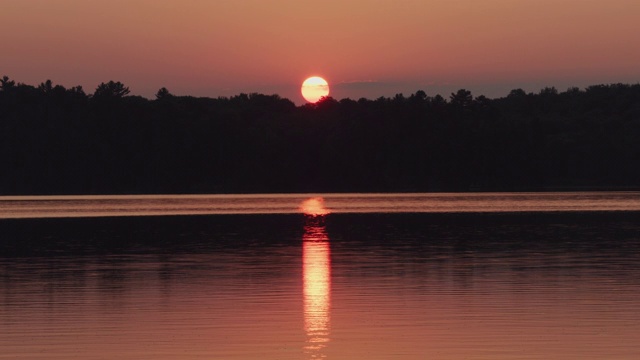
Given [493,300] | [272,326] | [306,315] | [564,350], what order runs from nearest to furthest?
[564,350] → [272,326] → [306,315] → [493,300]

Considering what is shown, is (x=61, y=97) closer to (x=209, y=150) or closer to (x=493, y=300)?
(x=209, y=150)

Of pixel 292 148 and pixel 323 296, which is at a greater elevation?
pixel 292 148

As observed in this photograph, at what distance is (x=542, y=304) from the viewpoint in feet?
82.6

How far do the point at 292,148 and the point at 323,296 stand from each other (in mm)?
143241

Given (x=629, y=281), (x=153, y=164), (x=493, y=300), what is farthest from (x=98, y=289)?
(x=153, y=164)

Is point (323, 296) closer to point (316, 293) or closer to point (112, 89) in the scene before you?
point (316, 293)

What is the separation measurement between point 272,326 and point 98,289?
25.5 feet

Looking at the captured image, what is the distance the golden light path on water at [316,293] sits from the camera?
20.7 m

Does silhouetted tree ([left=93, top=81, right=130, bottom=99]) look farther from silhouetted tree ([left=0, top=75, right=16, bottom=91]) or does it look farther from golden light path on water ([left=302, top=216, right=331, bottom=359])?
golden light path on water ([left=302, top=216, right=331, bottom=359])

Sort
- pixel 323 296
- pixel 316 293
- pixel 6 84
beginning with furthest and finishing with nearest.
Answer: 1. pixel 6 84
2. pixel 316 293
3. pixel 323 296

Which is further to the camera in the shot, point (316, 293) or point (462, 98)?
point (462, 98)

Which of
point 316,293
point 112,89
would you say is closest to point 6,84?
point 112,89

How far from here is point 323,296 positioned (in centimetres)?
2723

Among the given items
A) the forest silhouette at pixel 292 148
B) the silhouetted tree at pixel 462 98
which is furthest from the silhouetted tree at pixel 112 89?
the silhouetted tree at pixel 462 98
